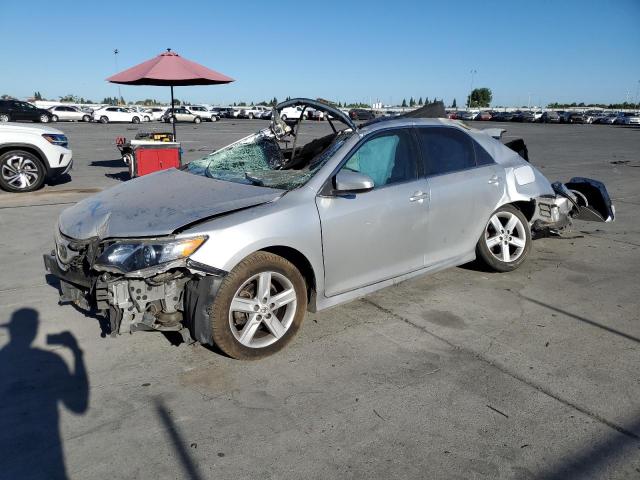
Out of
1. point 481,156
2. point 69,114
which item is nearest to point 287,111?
point 481,156

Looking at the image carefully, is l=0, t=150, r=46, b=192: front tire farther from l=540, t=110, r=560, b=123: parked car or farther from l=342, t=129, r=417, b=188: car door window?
l=540, t=110, r=560, b=123: parked car

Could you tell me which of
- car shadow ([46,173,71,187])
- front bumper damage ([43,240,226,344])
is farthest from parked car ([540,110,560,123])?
front bumper damage ([43,240,226,344])

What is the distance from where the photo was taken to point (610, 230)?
7.35m

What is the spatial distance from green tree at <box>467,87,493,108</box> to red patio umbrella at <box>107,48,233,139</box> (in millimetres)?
118397

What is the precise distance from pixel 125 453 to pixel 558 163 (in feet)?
51.2

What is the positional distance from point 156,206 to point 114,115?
4463 centimetres

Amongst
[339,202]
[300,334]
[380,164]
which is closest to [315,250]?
[339,202]

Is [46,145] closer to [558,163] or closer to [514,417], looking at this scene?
[514,417]

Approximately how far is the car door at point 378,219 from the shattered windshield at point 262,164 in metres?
0.27

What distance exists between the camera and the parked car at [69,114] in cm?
4359

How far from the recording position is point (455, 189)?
471 cm

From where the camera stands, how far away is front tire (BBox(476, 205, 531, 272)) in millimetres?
5160

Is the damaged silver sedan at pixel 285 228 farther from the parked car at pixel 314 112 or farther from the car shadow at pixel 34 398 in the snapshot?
the car shadow at pixel 34 398

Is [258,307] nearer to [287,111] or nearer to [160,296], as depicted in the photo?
[160,296]
